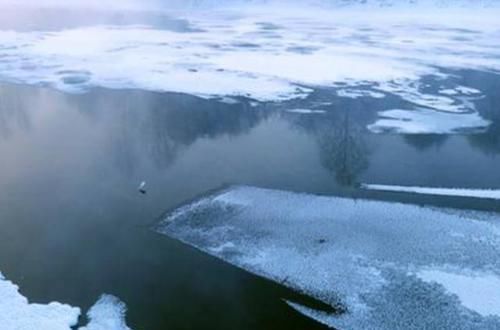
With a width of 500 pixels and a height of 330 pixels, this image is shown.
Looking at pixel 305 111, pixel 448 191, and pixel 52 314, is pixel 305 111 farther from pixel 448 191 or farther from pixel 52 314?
pixel 52 314

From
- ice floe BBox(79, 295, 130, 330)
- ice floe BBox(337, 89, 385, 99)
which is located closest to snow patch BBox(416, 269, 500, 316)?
ice floe BBox(79, 295, 130, 330)

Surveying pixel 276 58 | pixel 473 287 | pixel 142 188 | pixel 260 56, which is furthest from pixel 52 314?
pixel 260 56

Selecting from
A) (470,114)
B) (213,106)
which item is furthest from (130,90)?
(470,114)

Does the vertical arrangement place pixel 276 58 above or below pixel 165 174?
above

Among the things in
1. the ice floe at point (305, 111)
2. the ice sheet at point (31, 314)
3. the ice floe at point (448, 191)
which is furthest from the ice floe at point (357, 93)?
the ice sheet at point (31, 314)

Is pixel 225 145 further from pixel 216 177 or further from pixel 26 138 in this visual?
pixel 26 138
